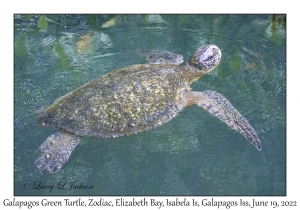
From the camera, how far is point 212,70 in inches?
175

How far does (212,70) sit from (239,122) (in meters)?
1.02

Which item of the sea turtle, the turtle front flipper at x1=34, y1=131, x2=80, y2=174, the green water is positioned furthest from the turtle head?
the turtle front flipper at x1=34, y1=131, x2=80, y2=174

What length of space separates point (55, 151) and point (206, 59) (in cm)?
187

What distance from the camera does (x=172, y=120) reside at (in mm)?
3734

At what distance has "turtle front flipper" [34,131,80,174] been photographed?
333cm

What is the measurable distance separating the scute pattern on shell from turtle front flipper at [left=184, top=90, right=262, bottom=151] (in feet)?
0.77

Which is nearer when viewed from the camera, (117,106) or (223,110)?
(117,106)

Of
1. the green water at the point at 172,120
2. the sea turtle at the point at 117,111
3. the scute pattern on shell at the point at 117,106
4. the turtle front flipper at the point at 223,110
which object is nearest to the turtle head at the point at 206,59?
the green water at the point at 172,120

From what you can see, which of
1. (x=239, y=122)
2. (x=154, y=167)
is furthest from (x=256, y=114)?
(x=154, y=167)

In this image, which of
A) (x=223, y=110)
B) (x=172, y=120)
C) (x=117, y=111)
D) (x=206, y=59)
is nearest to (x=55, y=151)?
(x=117, y=111)

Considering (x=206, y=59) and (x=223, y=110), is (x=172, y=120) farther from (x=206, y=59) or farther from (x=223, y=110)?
(x=206, y=59)

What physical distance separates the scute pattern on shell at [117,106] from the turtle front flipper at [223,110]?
0.23 metres

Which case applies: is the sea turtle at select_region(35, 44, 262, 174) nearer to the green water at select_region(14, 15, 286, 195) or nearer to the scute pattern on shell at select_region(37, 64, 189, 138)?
the scute pattern on shell at select_region(37, 64, 189, 138)

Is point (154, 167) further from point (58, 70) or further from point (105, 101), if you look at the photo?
point (58, 70)
